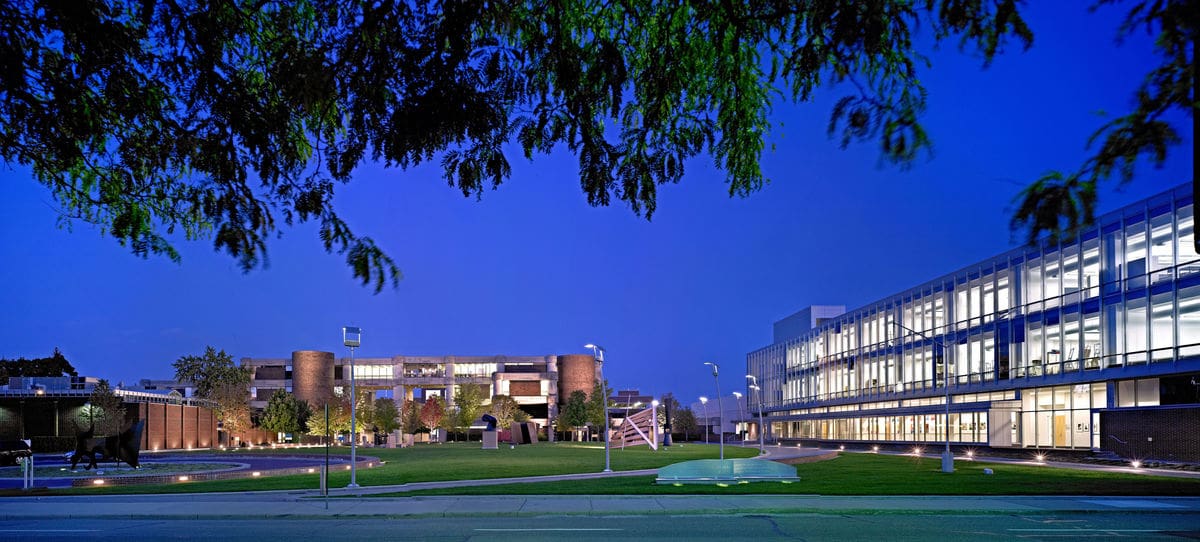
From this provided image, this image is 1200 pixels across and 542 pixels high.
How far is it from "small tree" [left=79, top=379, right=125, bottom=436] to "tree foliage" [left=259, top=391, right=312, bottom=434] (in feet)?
130

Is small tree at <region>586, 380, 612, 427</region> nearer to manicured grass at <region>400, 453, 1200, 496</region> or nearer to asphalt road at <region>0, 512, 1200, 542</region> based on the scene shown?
manicured grass at <region>400, 453, 1200, 496</region>

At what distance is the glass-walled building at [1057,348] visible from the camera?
4669 cm

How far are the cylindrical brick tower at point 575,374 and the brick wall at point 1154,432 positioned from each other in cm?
10661

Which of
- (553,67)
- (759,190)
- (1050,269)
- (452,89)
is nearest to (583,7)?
(553,67)

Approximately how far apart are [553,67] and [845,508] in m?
18.8

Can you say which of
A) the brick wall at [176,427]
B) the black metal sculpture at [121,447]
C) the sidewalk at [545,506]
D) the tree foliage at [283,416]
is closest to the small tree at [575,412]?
the tree foliage at [283,416]

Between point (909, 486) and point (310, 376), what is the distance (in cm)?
12506

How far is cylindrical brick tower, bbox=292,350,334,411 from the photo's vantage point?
472 ft

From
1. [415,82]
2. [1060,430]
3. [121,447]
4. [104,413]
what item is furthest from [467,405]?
[415,82]

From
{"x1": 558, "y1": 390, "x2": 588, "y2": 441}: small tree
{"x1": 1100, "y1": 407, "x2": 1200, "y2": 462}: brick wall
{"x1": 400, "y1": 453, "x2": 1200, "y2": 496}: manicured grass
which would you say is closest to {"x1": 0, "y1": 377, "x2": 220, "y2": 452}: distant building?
{"x1": 400, "y1": 453, "x2": 1200, "y2": 496}: manicured grass

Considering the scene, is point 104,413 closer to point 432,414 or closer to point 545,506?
point 432,414

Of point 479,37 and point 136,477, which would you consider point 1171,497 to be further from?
point 136,477

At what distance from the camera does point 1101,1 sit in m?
5.01

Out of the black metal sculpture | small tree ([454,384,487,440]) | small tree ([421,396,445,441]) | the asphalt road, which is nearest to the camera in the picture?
the asphalt road
